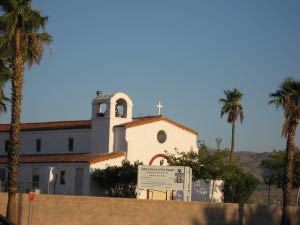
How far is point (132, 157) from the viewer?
2317 inches

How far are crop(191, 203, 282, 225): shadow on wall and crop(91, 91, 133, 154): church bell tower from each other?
20.4 metres

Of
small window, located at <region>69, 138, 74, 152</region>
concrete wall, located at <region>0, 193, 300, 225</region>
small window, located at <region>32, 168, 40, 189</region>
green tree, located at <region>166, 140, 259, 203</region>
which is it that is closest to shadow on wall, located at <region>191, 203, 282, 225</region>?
concrete wall, located at <region>0, 193, 300, 225</region>

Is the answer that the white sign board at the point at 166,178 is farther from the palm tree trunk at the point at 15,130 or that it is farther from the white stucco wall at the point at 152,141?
the white stucco wall at the point at 152,141

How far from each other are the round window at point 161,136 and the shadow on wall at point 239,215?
2028cm

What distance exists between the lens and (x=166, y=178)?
4412cm

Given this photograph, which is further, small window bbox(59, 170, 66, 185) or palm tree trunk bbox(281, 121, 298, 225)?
small window bbox(59, 170, 66, 185)

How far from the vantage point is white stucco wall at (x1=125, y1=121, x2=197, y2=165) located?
5916cm

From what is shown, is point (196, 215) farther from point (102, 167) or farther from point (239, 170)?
point (239, 170)

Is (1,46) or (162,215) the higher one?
(1,46)

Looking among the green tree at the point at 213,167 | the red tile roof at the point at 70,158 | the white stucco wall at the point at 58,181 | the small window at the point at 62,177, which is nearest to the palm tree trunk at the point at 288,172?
the green tree at the point at 213,167

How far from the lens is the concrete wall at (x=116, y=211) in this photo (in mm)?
37094

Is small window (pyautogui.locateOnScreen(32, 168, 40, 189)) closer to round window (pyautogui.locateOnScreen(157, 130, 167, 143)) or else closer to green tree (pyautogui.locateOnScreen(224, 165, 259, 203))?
round window (pyautogui.locateOnScreen(157, 130, 167, 143))

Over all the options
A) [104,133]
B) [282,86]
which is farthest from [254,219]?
[104,133]

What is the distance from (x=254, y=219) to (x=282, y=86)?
9251 millimetres
